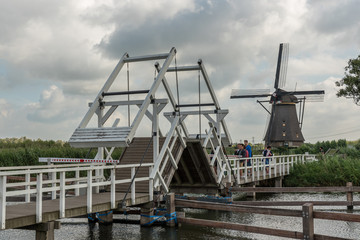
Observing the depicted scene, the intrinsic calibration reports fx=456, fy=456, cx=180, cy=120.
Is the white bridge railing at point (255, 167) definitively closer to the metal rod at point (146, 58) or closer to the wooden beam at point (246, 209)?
the metal rod at point (146, 58)

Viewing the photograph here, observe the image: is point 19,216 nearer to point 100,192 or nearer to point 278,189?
point 100,192

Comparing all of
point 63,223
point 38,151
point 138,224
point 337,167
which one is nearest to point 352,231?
point 138,224

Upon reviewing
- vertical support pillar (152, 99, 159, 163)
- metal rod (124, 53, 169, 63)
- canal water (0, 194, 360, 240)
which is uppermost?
metal rod (124, 53, 169, 63)

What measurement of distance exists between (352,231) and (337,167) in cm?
1443

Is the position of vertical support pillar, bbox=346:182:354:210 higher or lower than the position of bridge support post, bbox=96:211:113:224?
higher

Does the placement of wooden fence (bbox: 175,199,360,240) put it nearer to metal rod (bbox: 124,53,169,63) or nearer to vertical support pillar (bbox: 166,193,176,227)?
vertical support pillar (bbox: 166,193,176,227)

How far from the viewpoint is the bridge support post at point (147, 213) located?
47.9ft

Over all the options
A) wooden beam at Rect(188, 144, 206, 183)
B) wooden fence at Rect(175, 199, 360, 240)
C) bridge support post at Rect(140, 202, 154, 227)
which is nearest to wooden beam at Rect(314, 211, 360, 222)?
wooden fence at Rect(175, 199, 360, 240)

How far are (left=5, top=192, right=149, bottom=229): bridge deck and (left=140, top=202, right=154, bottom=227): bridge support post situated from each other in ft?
1.37

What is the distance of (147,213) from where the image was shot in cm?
1475

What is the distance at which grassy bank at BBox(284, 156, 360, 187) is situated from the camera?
91.4 ft

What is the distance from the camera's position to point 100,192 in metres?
15.4

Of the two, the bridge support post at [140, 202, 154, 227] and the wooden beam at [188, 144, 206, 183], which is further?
the wooden beam at [188, 144, 206, 183]

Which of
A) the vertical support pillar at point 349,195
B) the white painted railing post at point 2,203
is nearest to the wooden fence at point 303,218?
the white painted railing post at point 2,203
